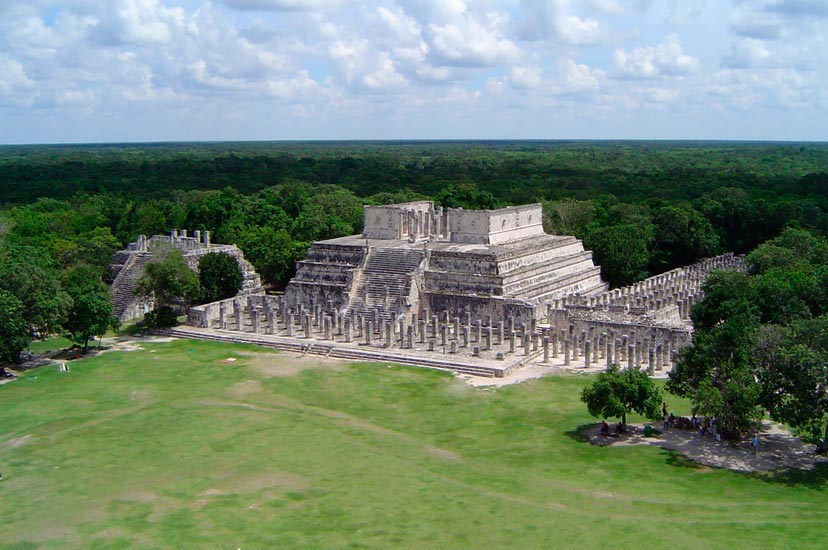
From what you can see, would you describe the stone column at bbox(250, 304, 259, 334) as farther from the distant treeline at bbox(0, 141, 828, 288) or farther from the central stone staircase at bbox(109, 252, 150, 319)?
the distant treeline at bbox(0, 141, 828, 288)

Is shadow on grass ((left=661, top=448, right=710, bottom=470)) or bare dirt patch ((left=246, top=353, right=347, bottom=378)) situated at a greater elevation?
shadow on grass ((left=661, top=448, right=710, bottom=470))

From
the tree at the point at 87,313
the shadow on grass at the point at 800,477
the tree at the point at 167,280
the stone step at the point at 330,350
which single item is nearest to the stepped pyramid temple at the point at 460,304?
the stone step at the point at 330,350

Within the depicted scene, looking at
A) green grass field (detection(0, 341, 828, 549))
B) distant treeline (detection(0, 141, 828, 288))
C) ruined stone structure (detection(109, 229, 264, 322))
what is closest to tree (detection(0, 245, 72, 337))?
green grass field (detection(0, 341, 828, 549))

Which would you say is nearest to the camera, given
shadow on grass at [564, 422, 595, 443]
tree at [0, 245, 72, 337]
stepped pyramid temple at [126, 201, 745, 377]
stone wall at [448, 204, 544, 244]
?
shadow on grass at [564, 422, 595, 443]

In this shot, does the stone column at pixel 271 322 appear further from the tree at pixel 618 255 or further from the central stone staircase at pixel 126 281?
the tree at pixel 618 255

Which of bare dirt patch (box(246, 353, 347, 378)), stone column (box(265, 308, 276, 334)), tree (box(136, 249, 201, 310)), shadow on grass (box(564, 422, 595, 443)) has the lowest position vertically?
bare dirt patch (box(246, 353, 347, 378))

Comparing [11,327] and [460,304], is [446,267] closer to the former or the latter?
[460,304]
